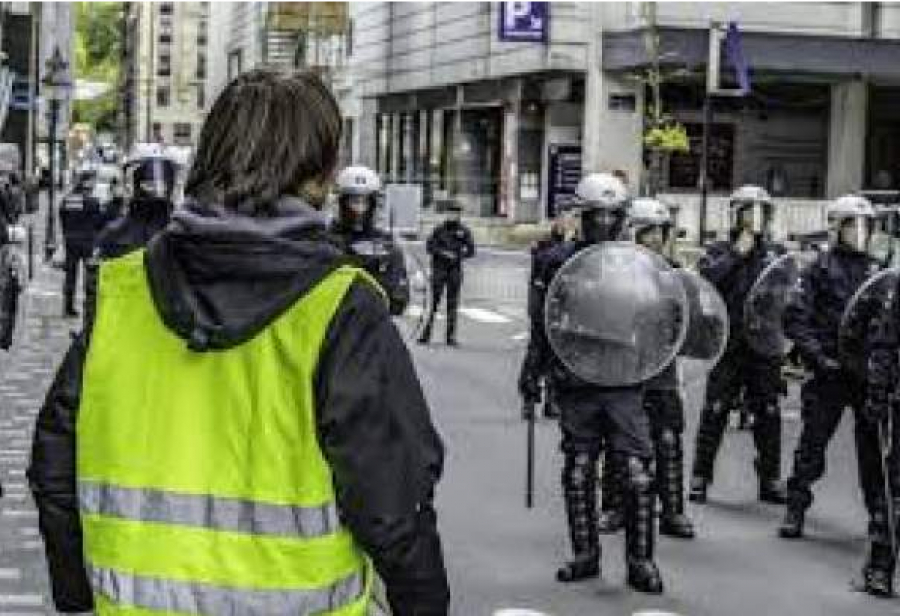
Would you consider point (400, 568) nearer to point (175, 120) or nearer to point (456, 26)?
point (456, 26)

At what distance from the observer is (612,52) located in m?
48.4

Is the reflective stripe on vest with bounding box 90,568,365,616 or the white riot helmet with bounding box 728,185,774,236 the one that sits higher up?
the white riot helmet with bounding box 728,185,774,236

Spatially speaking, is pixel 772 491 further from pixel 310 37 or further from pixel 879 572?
pixel 310 37

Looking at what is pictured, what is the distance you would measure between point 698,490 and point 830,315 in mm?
2233

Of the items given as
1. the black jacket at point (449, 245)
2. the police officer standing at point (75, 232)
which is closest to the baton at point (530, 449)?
the black jacket at point (449, 245)

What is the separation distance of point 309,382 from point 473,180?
58.5 m

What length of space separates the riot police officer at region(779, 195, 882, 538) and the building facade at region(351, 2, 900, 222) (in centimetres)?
3212

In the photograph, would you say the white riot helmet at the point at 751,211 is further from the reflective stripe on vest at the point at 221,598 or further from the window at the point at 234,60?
the window at the point at 234,60

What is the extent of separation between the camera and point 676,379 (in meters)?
10.4

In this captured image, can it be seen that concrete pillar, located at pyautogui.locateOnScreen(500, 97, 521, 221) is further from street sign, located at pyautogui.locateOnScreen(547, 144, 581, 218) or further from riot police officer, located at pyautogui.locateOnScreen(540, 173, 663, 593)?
riot police officer, located at pyautogui.locateOnScreen(540, 173, 663, 593)

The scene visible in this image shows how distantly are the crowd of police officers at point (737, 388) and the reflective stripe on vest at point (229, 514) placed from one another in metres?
5.89

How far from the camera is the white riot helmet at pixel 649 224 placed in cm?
1028

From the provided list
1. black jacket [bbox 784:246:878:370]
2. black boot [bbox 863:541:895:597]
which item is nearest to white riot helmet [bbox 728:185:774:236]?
black jacket [bbox 784:246:878:370]

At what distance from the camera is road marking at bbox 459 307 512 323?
2848 cm
